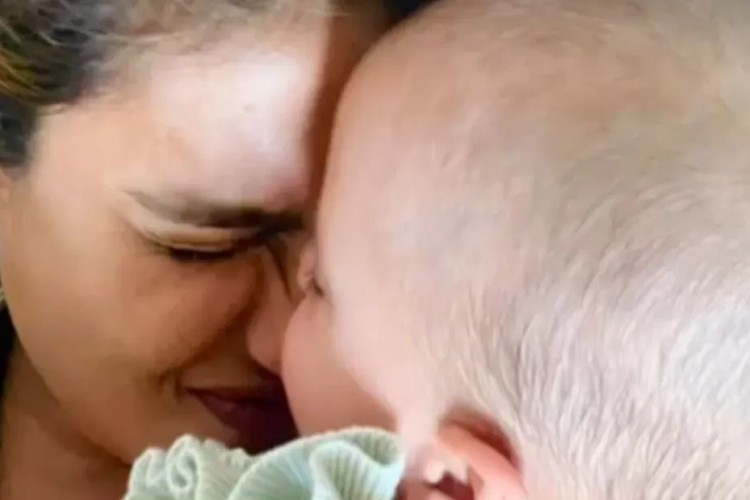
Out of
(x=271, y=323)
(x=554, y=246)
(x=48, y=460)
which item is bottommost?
(x=48, y=460)

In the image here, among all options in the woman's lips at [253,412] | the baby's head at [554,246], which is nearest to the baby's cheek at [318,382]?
the baby's head at [554,246]

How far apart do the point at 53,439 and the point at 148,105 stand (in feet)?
1.01

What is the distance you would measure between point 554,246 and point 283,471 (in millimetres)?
189

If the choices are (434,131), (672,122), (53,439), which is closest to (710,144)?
(672,122)

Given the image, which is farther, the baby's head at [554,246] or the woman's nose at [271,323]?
the woman's nose at [271,323]

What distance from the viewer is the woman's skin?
0.84 metres

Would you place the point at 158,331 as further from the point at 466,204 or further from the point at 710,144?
the point at 710,144

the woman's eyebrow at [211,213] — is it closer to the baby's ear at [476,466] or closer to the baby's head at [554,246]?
the baby's head at [554,246]

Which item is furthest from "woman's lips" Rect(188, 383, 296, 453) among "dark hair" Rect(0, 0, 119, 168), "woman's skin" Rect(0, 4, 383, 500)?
"dark hair" Rect(0, 0, 119, 168)

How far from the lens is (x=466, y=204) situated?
2.36 ft

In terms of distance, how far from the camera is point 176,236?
0.87 m

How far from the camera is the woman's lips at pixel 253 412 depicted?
0.96 m

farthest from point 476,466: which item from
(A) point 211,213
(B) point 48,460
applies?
(B) point 48,460

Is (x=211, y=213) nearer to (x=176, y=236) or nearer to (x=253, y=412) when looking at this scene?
(x=176, y=236)
